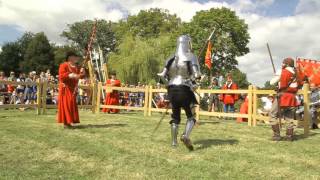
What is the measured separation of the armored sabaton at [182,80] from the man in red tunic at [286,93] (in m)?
2.44

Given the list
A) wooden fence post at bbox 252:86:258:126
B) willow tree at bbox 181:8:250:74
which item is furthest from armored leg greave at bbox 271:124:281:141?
willow tree at bbox 181:8:250:74

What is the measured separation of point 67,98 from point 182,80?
402cm

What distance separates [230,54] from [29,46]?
102 feet

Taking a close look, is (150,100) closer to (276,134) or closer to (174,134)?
(276,134)

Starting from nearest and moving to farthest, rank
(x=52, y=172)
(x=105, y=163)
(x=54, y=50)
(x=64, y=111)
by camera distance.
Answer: (x=52, y=172)
(x=105, y=163)
(x=64, y=111)
(x=54, y=50)

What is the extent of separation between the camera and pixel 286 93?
32.2 ft

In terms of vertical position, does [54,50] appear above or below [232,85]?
above

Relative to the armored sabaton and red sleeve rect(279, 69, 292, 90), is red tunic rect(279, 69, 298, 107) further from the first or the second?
the armored sabaton

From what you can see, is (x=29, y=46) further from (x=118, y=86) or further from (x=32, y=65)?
(x=118, y=86)

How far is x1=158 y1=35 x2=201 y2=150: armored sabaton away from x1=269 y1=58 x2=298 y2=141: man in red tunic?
244 centimetres

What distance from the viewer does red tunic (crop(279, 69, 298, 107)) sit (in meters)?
9.75

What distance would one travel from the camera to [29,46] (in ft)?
208

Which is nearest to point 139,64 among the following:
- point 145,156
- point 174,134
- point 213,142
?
point 213,142

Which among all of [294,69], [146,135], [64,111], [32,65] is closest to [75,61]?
[64,111]
